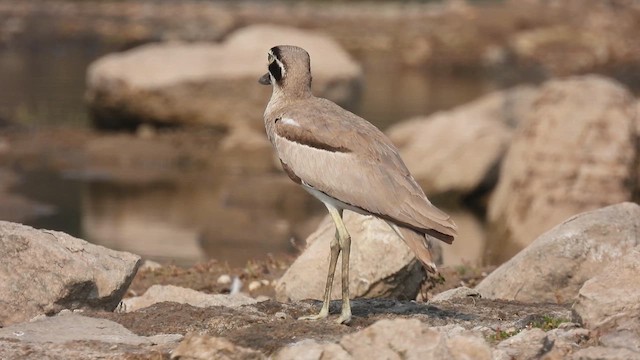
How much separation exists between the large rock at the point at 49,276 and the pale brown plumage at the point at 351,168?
1448mm

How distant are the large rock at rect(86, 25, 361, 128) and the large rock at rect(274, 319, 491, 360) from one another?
58.0 ft

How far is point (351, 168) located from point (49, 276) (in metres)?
2.04

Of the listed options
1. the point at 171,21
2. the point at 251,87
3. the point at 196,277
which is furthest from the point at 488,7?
the point at 196,277

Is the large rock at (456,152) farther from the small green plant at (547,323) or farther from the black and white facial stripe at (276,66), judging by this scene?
the small green plant at (547,323)

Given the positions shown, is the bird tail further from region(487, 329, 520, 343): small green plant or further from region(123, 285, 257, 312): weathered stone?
region(123, 285, 257, 312): weathered stone

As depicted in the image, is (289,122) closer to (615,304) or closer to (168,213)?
(615,304)

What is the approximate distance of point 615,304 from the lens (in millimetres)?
7625

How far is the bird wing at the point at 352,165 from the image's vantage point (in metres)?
7.93

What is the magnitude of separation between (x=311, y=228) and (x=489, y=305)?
10.6 metres

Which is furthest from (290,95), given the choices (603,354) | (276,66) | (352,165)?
(603,354)

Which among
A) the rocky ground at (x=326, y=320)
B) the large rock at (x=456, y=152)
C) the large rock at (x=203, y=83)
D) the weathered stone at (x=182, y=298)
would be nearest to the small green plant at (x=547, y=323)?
the rocky ground at (x=326, y=320)

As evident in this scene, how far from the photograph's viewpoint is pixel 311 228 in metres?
19.3

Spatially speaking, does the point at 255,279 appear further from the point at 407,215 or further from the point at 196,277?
the point at 407,215

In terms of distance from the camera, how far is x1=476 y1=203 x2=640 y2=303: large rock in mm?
10031
